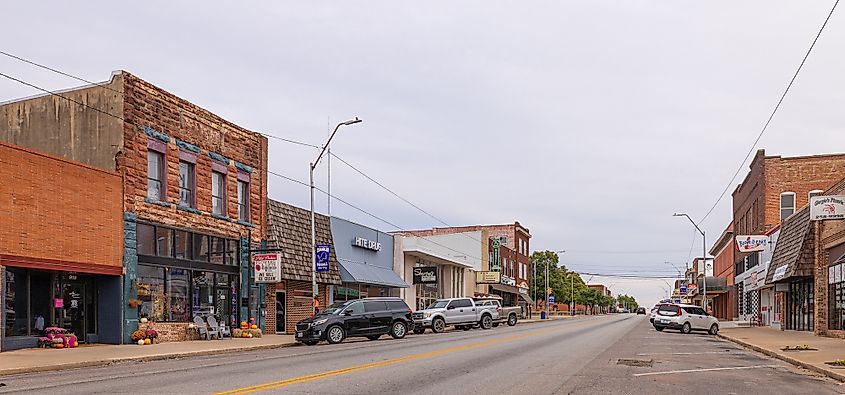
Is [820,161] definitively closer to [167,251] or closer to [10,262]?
[167,251]

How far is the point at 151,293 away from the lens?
28.6 meters

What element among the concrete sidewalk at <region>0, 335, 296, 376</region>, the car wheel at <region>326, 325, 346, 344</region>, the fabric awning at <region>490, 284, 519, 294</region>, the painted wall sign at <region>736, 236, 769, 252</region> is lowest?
the fabric awning at <region>490, 284, 519, 294</region>

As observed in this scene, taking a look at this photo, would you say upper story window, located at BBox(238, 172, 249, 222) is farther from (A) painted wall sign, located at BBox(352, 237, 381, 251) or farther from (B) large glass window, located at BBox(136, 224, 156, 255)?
(A) painted wall sign, located at BBox(352, 237, 381, 251)

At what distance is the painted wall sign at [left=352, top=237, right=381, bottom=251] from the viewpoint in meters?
45.0

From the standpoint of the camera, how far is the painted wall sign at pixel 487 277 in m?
69.7

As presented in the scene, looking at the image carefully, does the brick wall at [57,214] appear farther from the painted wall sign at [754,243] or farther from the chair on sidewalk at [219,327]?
the painted wall sign at [754,243]

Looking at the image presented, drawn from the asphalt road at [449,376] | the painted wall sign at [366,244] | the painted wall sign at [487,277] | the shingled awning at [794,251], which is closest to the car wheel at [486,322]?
the painted wall sign at [366,244]

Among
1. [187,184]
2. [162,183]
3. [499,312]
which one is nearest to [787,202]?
[499,312]

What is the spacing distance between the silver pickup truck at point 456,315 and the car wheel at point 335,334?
396 inches

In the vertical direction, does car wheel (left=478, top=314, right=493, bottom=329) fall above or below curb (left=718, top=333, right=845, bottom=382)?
below

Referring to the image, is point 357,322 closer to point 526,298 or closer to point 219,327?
point 219,327

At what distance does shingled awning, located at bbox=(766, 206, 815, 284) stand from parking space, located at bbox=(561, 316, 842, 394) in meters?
13.0

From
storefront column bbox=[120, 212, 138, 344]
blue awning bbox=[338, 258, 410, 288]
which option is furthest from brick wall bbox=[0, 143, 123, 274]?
blue awning bbox=[338, 258, 410, 288]

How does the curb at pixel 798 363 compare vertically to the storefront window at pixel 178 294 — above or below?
below
